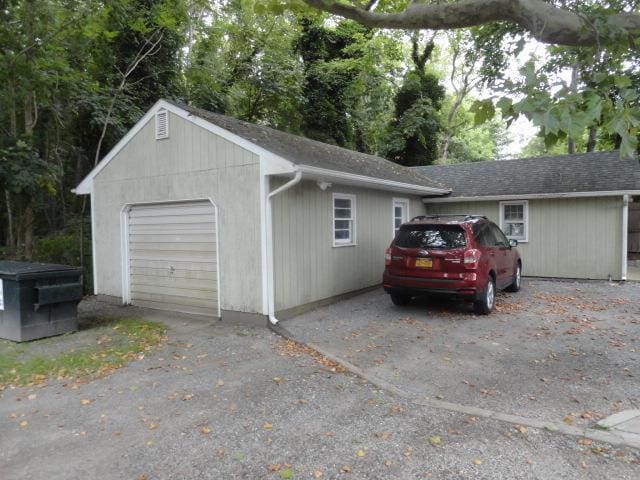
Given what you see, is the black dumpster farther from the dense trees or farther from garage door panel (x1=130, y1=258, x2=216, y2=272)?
the dense trees

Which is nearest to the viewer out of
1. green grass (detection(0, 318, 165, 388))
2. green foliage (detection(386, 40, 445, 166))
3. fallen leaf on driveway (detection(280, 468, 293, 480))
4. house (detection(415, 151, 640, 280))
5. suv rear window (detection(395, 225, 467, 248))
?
fallen leaf on driveway (detection(280, 468, 293, 480))

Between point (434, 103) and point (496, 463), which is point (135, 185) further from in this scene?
point (434, 103)

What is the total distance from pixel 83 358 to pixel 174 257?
3285 millimetres

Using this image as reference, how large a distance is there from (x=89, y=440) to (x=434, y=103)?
2311 cm

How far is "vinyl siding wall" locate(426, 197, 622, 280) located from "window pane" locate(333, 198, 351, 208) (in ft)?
20.2

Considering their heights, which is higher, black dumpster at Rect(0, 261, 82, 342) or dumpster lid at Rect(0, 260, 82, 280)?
dumpster lid at Rect(0, 260, 82, 280)

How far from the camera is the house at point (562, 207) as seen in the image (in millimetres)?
11797

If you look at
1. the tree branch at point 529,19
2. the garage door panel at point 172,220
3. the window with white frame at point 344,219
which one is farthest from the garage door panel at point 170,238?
the tree branch at point 529,19

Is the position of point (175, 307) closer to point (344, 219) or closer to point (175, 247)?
point (175, 247)

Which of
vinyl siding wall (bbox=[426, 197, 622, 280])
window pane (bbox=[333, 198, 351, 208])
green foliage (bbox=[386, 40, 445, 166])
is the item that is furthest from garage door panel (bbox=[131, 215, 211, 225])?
green foliage (bbox=[386, 40, 445, 166])

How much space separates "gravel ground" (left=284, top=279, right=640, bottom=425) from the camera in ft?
15.0

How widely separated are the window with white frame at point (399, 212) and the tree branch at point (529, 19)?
24.1 feet

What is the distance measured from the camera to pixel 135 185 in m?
9.59

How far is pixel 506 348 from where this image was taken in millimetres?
6281
